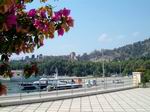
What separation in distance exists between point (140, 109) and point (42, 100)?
498 cm

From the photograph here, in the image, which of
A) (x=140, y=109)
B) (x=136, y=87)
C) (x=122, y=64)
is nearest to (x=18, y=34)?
(x=140, y=109)

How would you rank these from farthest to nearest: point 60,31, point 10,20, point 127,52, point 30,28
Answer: point 127,52 → point 60,31 → point 30,28 → point 10,20

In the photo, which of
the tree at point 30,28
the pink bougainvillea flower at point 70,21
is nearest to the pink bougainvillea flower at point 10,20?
the tree at point 30,28

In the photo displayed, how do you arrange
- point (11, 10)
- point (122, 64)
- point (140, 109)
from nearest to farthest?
1. point (11, 10)
2. point (140, 109)
3. point (122, 64)

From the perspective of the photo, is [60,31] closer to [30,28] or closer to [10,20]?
[30,28]

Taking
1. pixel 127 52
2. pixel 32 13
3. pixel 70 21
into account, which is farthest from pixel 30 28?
pixel 127 52

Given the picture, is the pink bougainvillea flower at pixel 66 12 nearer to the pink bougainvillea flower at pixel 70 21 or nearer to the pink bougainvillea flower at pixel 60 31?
the pink bougainvillea flower at pixel 70 21

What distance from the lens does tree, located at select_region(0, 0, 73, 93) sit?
159 inches

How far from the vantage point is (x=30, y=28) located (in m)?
4.11

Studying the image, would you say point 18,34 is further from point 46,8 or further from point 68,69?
point 68,69

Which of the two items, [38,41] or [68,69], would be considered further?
[68,69]

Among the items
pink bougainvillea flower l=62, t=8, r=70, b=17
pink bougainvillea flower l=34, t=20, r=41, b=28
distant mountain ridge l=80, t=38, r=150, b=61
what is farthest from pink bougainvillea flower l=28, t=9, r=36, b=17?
distant mountain ridge l=80, t=38, r=150, b=61

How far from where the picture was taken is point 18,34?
4.05m

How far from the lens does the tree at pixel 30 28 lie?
4039mm
